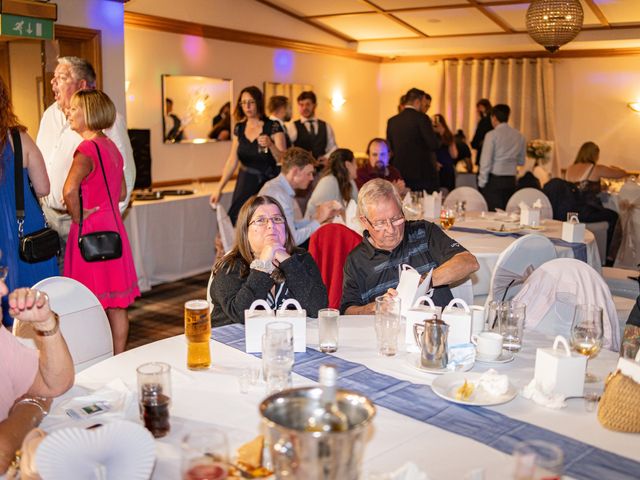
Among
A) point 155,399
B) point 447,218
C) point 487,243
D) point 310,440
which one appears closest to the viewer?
point 310,440

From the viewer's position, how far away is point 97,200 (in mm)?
3588

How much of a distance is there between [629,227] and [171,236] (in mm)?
4494

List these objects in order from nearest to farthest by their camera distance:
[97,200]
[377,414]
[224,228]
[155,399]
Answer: [155,399] < [377,414] < [97,200] < [224,228]

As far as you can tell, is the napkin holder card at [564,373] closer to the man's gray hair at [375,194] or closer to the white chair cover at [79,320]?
the man's gray hair at [375,194]

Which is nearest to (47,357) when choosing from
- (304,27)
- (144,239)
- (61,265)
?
(61,265)

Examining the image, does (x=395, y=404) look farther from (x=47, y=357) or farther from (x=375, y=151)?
(x=375, y=151)

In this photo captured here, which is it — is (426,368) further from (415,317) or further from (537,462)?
(537,462)

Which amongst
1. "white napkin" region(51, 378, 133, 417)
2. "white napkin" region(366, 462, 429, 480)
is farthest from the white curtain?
"white napkin" region(366, 462, 429, 480)

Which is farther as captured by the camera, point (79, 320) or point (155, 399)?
point (79, 320)

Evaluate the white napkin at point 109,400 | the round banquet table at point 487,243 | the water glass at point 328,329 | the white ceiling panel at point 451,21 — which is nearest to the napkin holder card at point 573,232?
the round banquet table at point 487,243

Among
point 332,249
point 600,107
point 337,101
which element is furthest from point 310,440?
point 600,107

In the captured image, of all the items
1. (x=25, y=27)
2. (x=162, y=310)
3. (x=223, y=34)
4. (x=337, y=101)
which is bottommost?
(x=162, y=310)

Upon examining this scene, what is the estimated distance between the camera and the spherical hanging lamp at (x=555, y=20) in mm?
5398

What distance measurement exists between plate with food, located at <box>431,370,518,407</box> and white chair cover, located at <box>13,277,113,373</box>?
1.22 metres
